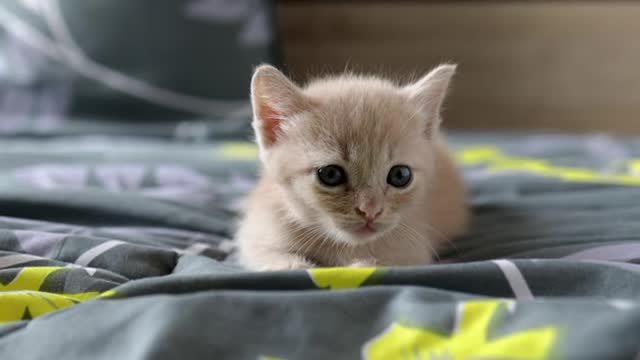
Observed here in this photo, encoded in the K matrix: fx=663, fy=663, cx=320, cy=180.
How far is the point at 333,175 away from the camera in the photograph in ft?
3.60

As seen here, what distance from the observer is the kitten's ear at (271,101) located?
3.77 feet

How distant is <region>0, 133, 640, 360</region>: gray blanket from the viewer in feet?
2.49

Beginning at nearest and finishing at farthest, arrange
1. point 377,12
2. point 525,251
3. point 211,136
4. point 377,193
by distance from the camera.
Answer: point 377,193 → point 525,251 → point 211,136 → point 377,12

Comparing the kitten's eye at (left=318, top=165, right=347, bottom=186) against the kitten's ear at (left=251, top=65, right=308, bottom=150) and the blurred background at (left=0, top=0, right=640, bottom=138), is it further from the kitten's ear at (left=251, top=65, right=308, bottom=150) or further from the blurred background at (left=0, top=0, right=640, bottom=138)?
the blurred background at (left=0, top=0, right=640, bottom=138)

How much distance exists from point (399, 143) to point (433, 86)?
0.17 meters

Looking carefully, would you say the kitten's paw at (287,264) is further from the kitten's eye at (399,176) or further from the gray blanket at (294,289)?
the kitten's eye at (399,176)

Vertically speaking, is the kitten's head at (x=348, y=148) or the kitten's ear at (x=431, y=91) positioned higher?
the kitten's ear at (x=431, y=91)

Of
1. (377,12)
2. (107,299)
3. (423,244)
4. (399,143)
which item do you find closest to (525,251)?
(423,244)

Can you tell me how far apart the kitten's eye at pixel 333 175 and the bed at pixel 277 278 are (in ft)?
0.70

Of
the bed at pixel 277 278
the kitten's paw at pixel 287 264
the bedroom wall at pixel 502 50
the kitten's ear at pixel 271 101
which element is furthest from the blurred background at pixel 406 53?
the kitten's paw at pixel 287 264

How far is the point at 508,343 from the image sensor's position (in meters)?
0.72

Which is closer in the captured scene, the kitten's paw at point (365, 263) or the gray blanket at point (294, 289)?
the gray blanket at point (294, 289)

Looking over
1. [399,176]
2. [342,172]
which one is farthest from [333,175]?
[399,176]

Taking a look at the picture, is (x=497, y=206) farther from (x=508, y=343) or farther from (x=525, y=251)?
(x=508, y=343)
